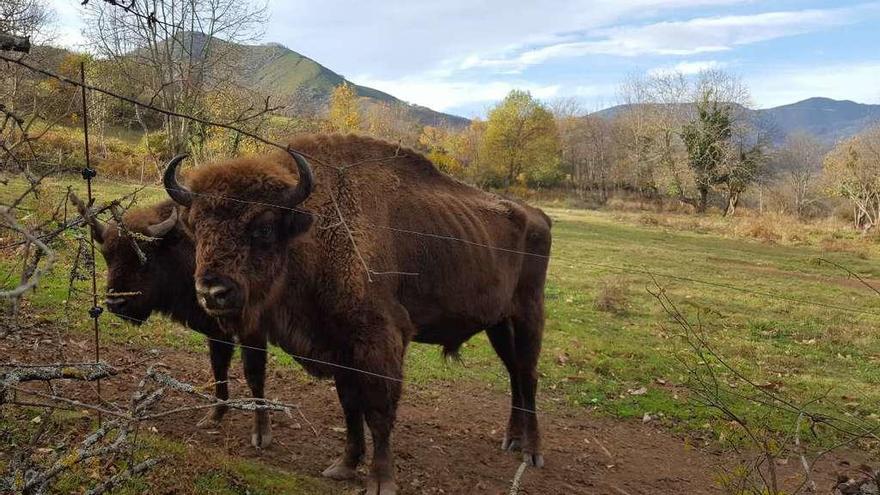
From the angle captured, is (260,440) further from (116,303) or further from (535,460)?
(535,460)

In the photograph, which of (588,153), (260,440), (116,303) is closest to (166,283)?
(116,303)

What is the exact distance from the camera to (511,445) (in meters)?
7.19

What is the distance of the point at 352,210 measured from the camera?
5.64 metres

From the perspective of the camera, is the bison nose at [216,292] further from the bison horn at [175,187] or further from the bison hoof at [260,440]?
the bison hoof at [260,440]

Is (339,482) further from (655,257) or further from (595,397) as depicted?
(655,257)

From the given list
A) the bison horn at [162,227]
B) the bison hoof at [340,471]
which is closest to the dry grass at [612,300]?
the bison hoof at [340,471]

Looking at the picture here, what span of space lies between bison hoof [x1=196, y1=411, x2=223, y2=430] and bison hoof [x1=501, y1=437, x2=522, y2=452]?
326cm

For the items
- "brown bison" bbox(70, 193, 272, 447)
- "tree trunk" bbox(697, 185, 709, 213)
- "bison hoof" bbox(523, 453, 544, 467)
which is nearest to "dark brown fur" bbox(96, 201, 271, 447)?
"brown bison" bbox(70, 193, 272, 447)

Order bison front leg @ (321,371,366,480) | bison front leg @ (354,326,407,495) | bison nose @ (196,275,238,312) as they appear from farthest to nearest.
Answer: bison front leg @ (321,371,366,480) < bison front leg @ (354,326,407,495) < bison nose @ (196,275,238,312)

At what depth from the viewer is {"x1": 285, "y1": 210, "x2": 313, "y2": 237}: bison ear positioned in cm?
503

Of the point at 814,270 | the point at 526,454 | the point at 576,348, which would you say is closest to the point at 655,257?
the point at 814,270

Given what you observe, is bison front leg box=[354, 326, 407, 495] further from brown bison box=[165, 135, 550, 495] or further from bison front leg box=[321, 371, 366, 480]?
bison front leg box=[321, 371, 366, 480]

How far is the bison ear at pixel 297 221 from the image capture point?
5.03 m

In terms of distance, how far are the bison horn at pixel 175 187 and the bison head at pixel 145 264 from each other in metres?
1.32
